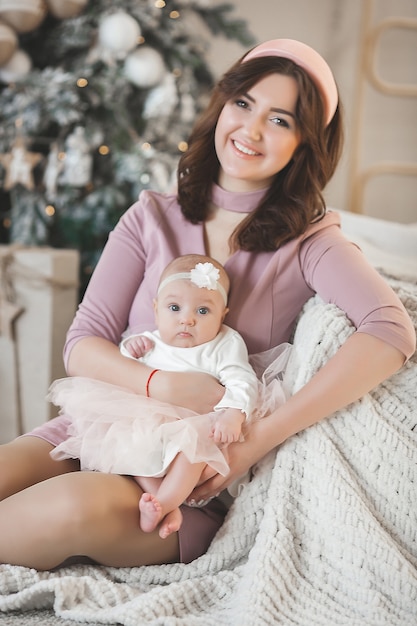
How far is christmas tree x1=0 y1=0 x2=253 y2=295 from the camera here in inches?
106

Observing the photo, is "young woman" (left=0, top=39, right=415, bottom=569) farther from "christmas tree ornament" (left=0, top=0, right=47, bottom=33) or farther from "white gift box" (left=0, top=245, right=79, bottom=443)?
"christmas tree ornament" (left=0, top=0, right=47, bottom=33)

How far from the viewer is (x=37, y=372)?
8.60 ft

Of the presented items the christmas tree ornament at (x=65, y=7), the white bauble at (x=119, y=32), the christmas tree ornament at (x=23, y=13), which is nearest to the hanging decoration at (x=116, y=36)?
the white bauble at (x=119, y=32)

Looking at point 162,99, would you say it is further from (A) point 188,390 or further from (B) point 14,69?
(A) point 188,390

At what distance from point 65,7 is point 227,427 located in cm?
201

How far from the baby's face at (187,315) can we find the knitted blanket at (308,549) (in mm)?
198

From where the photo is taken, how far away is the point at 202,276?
1.45m

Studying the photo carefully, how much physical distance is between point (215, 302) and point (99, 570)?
542 mm

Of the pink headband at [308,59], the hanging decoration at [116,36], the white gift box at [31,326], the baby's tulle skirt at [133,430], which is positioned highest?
the pink headband at [308,59]

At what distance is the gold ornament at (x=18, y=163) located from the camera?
2709 millimetres

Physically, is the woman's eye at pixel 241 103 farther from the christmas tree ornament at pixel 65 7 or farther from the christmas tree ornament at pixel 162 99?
the christmas tree ornament at pixel 65 7

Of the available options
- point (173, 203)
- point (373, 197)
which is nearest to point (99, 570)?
point (173, 203)

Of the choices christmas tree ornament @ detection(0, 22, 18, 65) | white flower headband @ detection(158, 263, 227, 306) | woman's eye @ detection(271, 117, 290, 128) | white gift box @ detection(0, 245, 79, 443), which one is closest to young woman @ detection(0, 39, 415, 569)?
woman's eye @ detection(271, 117, 290, 128)

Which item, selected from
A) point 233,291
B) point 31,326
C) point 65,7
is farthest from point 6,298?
point 233,291
